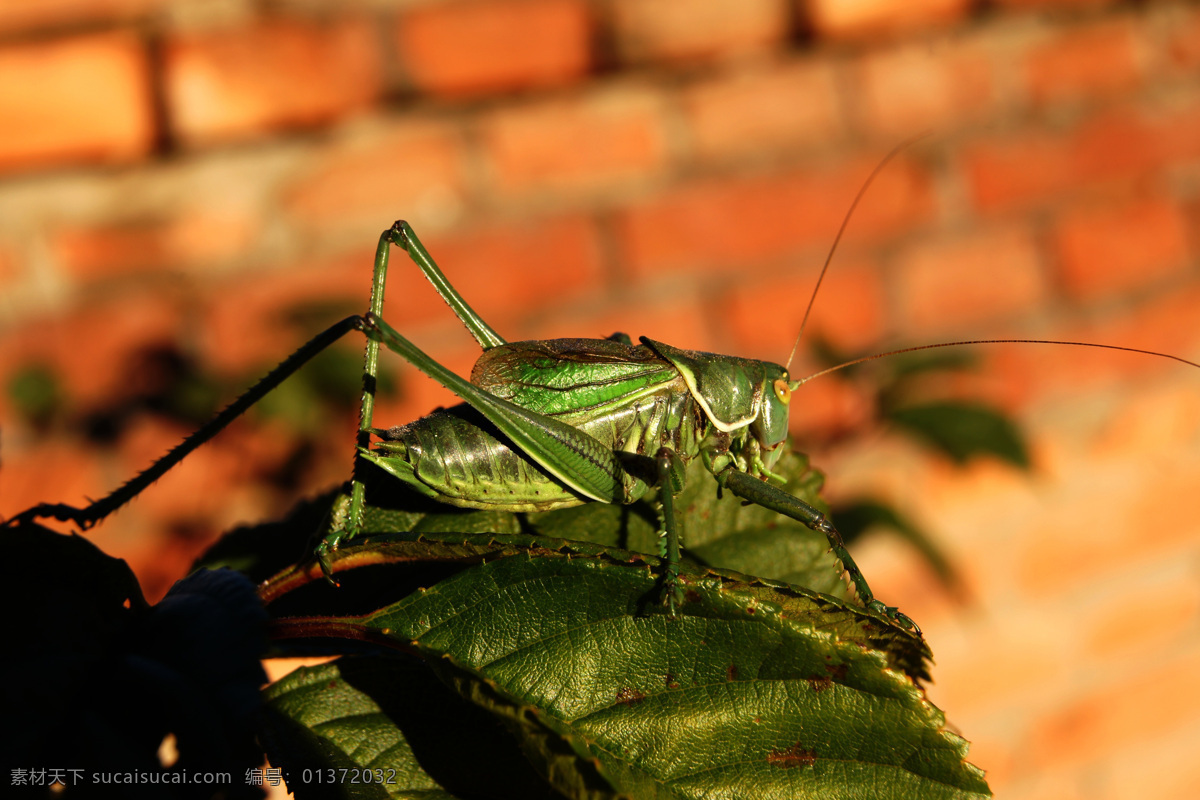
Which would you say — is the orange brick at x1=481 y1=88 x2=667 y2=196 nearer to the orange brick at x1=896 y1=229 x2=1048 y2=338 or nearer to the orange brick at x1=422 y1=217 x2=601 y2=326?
the orange brick at x1=422 y1=217 x2=601 y2=326

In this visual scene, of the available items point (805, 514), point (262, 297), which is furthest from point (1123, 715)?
point (262, 297)

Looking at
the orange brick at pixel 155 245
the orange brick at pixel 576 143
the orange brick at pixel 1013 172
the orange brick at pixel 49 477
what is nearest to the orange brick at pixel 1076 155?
the orange brick at pixel 1013 172

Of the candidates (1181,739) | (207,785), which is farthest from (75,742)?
(1181,739)

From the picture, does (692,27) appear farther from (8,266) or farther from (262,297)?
(8,266)

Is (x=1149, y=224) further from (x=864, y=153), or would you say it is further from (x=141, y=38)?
(x=141, y=38)

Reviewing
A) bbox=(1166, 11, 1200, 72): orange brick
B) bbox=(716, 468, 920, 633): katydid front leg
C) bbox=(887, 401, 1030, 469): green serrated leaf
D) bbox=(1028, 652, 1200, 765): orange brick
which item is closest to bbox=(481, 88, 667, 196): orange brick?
bbox=(887, 401, 1030, 469): green serrated leaf
